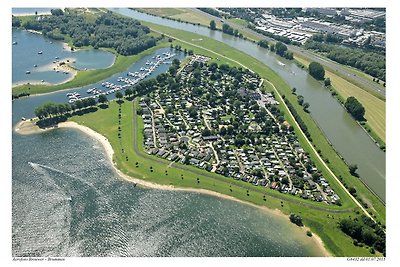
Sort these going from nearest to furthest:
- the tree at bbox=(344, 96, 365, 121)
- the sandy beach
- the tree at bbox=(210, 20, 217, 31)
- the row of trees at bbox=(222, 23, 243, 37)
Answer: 1. the sandy beach
2. the tree at bbox=(344, 96, 365, 121)
3. the row of trees at bbox=(222, 23, 243, 37)
4. the tree at bbox=(210, 20, 217, 31)

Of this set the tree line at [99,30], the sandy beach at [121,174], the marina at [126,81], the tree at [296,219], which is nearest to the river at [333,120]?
the tree at [296,219]

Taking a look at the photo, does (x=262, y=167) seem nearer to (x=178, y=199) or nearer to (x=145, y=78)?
(x=178, y=199)

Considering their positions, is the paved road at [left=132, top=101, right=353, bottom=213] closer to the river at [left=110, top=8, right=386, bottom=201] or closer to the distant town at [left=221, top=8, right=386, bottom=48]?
the river at [left=110, top=8, right=386, bottom=201]

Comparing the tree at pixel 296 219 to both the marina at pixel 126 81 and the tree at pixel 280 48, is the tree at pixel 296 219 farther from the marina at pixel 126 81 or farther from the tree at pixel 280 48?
the tree at pixel 280 48

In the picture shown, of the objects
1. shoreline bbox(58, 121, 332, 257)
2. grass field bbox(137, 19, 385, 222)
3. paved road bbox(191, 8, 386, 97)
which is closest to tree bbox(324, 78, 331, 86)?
paved road bbox(191, 8, 386, 97)

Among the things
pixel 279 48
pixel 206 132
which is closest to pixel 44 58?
pixel 206 132
